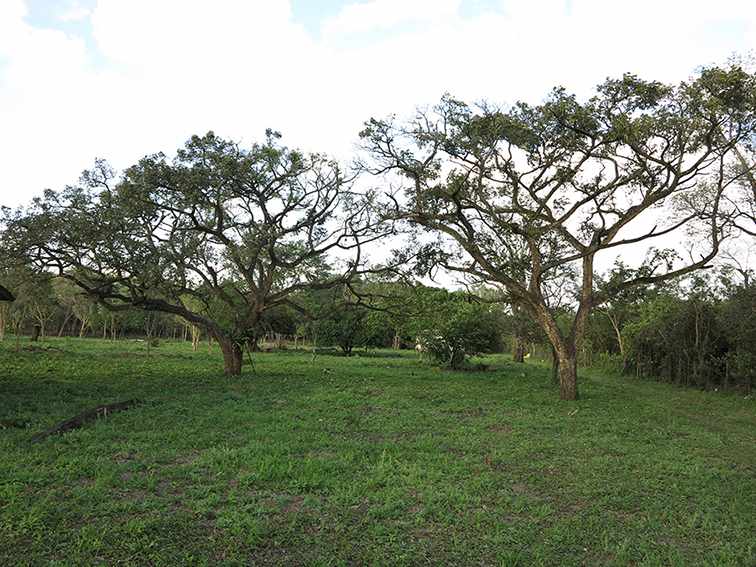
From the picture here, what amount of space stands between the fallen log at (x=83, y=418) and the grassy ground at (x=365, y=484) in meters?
0.25

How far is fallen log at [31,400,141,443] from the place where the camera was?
7.22 meters

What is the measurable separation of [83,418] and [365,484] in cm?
514

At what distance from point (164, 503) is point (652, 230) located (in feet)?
40.4

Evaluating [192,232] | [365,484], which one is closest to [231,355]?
[192,232]

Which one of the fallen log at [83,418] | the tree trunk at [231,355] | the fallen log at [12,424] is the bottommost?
the fallen log at [12,424]

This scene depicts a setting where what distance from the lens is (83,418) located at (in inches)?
322

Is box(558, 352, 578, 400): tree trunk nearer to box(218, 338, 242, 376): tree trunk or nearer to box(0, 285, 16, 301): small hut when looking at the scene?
box(218, 338, 242, 376): tree trunk

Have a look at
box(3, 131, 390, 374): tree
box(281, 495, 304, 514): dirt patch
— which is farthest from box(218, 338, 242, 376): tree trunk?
box(281, 495, 304, 514): dirt patch

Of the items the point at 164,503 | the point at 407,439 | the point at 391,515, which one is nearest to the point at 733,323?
the point at 407,439

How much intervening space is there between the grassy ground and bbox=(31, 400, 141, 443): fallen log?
9.7 inches

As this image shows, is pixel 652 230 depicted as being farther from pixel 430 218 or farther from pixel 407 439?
pixel 407 439

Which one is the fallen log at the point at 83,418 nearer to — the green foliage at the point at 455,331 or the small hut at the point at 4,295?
the small hut at the point at 4,295

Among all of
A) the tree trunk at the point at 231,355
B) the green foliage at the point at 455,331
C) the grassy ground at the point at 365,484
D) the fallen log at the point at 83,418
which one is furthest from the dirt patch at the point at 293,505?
the green foliage at the point at 455,331

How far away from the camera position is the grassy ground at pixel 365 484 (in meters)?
4.16
